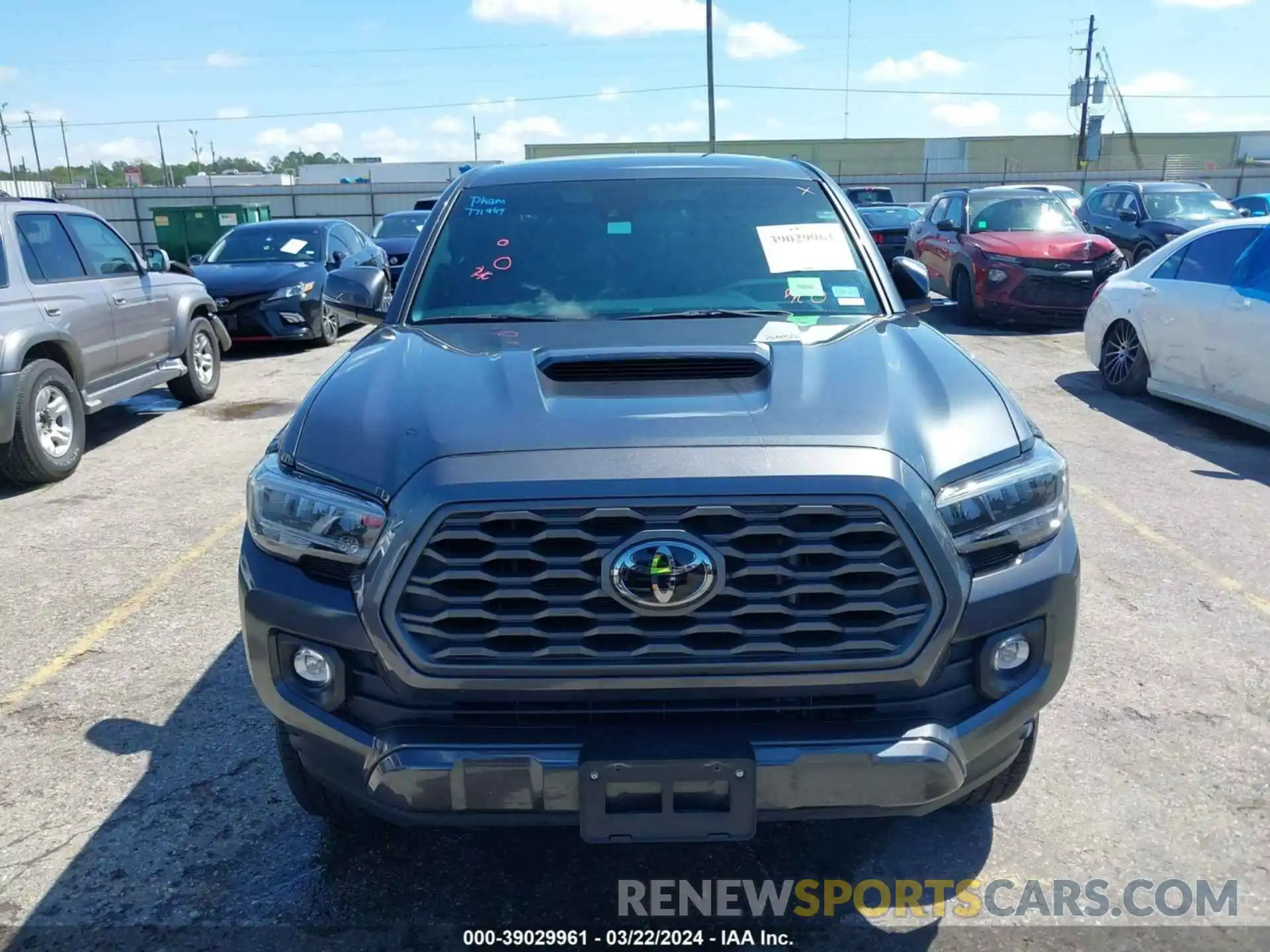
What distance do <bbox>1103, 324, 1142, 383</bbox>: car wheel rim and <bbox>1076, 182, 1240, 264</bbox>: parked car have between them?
23.6 feet

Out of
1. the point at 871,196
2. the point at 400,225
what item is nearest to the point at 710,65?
the point at 871,196

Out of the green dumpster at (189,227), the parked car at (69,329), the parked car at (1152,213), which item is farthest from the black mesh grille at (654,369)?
the green dumpster at (189,227)

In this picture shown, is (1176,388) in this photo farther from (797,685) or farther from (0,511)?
(0,511)

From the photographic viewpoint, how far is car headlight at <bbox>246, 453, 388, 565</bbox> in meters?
2.21

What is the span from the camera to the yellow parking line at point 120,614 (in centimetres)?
393

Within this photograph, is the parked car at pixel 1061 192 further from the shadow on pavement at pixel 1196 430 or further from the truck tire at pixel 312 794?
the truck tire at pixel 312 794

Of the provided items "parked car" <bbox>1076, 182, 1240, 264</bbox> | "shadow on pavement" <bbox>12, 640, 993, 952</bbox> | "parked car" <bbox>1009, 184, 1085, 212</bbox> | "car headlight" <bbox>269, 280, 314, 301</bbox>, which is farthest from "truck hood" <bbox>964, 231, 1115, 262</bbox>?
"shadow on pavement" <bbox>12, 640, 993, 952</bbox>

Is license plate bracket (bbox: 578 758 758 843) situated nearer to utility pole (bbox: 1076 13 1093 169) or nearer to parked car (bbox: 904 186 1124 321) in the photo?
parked car (bbox: 904 186 1124 321)

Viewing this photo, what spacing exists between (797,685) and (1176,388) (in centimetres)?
→ 723

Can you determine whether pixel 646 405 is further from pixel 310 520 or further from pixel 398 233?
pixel 398 233

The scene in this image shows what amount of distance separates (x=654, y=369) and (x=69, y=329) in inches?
232

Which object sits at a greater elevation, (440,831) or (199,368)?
(199,368)

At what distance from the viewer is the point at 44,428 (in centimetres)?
673

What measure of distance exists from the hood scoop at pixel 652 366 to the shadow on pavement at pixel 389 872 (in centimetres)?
130
